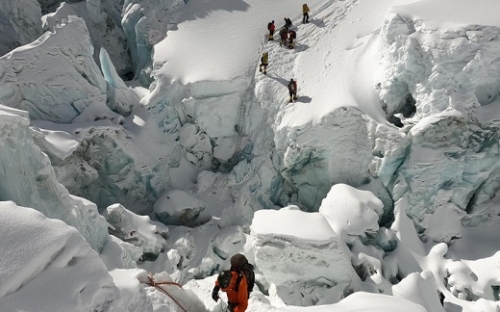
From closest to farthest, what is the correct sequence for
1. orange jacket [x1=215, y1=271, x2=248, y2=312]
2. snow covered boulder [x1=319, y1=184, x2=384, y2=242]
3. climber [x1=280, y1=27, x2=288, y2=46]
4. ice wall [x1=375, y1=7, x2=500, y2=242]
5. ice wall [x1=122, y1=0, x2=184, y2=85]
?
orange jacket [x1=215, y1=271, x2=248, y2=312]
snow covered boulder [x1=319, y1=184, x2=384, y2=242]
ice wall [x1=375, y1=7, x2=500, y2=242]
climber [x1=280, y1=27, x2=288, y2=46]
ice wall [x1=122, y1=0, x2=184, y2=85]

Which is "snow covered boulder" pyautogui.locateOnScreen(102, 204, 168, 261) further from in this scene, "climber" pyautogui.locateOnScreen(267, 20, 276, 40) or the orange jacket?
"climber" pyautogui.locateOnScreen(267, 20, 276, 40)

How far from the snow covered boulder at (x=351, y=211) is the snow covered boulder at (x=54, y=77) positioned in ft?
27.4

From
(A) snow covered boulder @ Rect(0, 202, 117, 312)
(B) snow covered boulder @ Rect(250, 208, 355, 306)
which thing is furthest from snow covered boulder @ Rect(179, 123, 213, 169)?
(A) snow covered boulder @ Rect(0, 202, 117, 312)

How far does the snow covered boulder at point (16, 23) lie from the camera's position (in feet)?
72.1

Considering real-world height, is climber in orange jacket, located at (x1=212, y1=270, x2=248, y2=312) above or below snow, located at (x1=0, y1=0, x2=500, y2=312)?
above

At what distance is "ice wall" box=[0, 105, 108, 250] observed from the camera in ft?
25.3

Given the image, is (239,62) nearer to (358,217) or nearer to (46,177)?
(358,217)

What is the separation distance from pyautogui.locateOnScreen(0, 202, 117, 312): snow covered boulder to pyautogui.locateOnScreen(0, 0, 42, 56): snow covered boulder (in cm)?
2035

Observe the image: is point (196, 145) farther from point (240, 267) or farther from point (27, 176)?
point (240, 267)

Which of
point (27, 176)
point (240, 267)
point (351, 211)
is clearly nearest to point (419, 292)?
point (351, 211)

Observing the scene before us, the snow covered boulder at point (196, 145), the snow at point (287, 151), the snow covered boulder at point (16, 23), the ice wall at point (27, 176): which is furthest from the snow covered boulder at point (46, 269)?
the snow covered boulder at point (16, 23)

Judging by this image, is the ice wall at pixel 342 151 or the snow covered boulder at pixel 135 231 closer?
the snow covered boulder at pixel 135 231

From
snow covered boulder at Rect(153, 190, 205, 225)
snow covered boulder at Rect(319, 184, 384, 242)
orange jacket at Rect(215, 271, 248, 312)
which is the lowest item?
snow covered boulder at Rect(153, 190, 205, 225)

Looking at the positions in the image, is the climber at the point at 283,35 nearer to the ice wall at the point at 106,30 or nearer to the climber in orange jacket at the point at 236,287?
the ice wall at the point at 106,30
